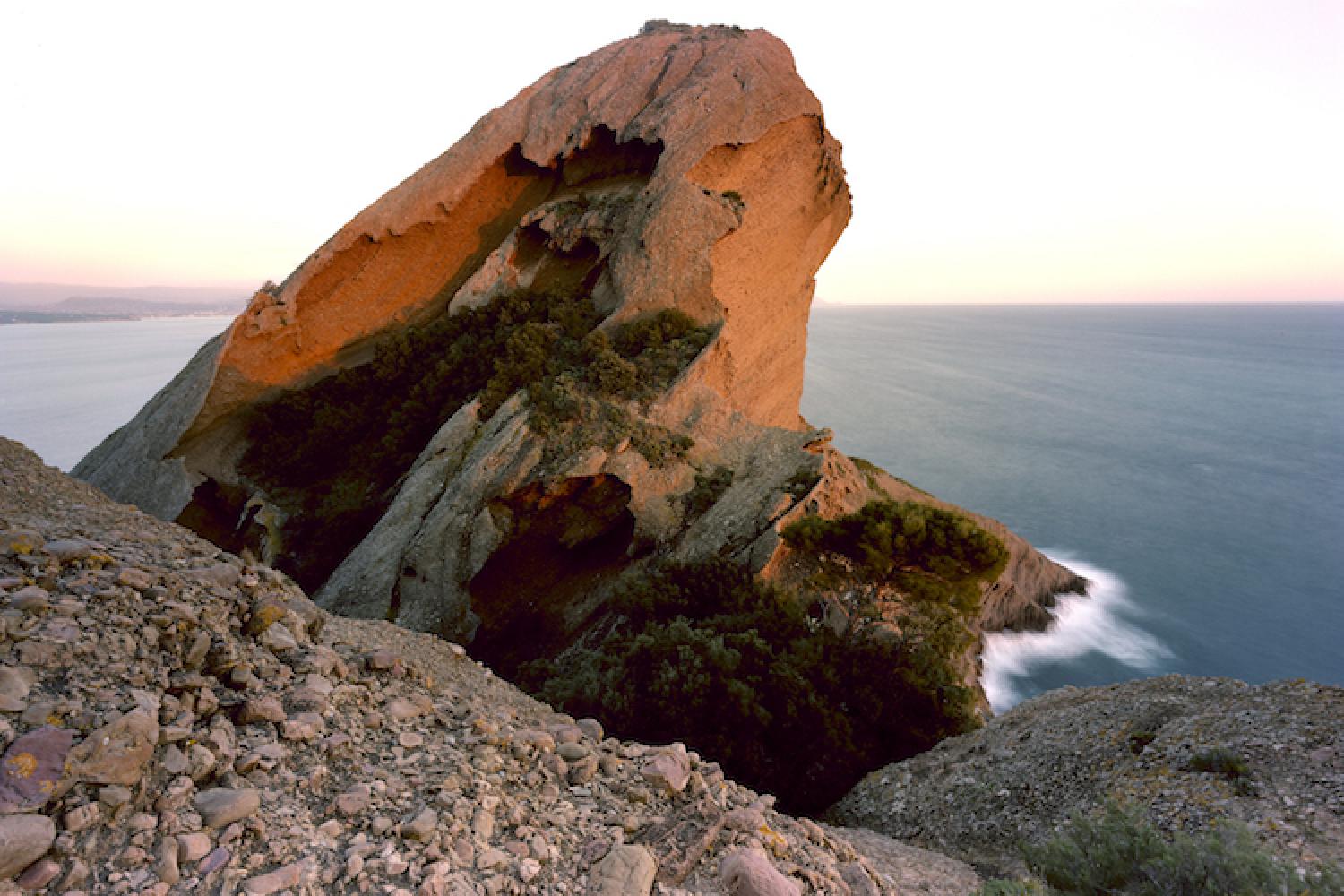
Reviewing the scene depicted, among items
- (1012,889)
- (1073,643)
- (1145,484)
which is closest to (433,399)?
(1012,889)

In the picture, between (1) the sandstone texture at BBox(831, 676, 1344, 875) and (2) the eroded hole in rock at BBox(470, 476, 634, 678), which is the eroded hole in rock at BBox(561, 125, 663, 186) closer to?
→ (2) the eroded hole in rock at BBox(470, 476, 634, 678)

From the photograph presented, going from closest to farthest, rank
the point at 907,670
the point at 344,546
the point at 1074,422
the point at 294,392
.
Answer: the point at 907,670 < the point at 344,546 < the point at 294,392 < the point at 1074,422

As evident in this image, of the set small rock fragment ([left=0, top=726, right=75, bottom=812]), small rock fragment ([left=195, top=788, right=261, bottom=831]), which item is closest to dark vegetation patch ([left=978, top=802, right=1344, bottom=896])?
small rock fragment ([left=195, top=788, right=261, bottom=831])

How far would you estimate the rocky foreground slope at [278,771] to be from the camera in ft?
9.62

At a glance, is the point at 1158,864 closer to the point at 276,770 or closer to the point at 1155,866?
the point at 1155,866

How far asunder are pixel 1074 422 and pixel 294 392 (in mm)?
64311

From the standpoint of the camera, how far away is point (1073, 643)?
25.0 m

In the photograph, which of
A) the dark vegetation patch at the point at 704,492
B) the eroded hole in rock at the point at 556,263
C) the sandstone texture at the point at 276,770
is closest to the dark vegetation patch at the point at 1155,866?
the sandstone texture at the point at 276,770

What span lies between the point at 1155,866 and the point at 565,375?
12.4 meters

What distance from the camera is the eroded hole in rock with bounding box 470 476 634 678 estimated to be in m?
13.5

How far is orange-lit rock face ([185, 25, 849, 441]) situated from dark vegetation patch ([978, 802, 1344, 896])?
529 inches

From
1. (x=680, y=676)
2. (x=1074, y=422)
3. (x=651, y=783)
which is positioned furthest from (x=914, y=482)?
(x=651, y=783)

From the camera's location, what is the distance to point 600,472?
530 inches

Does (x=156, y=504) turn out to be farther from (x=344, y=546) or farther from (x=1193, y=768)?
(x=1193, y=768)
